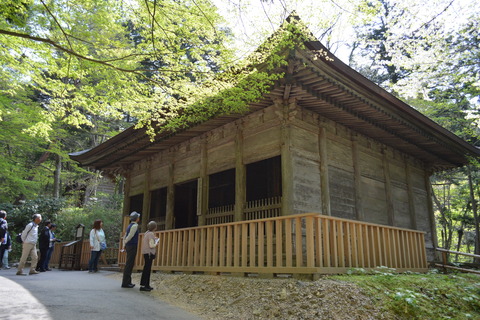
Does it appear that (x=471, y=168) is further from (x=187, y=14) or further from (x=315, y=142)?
(x=187, y=14)

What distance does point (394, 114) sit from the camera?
957 centimetres

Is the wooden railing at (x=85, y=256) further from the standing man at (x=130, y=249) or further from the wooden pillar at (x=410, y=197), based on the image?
the wooden pillar at (x=410, y=197)

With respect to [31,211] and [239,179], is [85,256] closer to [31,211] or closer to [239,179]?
[239,179]

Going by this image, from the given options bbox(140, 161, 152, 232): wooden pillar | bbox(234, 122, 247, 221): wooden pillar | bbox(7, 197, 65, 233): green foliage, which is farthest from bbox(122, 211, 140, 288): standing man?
bbox(7, 197, 65, 233): green foliage

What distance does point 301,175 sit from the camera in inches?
330

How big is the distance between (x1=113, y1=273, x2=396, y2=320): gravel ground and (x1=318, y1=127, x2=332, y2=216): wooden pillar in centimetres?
335

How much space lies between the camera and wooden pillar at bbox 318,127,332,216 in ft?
28.7

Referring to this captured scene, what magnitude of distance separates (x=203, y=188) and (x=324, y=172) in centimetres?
365

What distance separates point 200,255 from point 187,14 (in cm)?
491

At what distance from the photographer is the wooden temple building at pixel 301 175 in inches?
264

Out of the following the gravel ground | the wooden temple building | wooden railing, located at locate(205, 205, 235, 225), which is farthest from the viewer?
wooden railing, located at locate(205, 205, 235, 225)

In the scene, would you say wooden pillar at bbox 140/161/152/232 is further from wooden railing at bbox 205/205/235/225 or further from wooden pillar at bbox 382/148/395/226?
wooden pillar at bbox 382/148/395/226

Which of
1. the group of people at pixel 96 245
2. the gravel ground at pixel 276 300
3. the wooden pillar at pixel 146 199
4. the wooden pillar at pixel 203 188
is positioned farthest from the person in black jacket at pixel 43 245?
the gravel ground at pixel 276 300

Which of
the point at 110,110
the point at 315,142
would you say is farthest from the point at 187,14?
the point at 315,142
